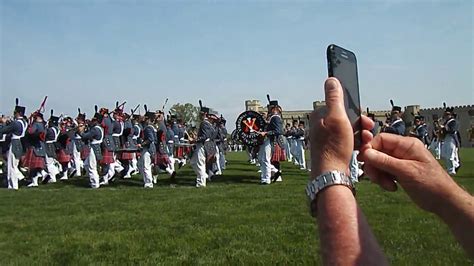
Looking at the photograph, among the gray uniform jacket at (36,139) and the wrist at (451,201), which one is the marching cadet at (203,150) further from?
the wrist at (451,201)

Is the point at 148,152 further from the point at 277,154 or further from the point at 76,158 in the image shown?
the point at 76,158

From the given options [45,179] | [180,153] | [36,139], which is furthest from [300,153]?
[36,139]

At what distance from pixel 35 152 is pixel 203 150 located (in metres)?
5.25

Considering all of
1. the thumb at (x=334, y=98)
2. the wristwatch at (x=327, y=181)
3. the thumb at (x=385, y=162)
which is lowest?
the wristwatch at (x=327, y=181)

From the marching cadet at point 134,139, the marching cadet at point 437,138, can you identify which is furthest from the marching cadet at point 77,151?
the marching cadet at point 437,138

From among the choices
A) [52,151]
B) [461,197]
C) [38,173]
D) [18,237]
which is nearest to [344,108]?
[461,197]

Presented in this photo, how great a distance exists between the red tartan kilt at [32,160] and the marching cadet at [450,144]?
12.9m

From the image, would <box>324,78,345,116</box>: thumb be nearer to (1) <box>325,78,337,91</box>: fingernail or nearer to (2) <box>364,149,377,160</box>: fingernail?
(1) <box>325,78,337,91</box>: fingernail

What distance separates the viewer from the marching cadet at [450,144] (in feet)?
56.5

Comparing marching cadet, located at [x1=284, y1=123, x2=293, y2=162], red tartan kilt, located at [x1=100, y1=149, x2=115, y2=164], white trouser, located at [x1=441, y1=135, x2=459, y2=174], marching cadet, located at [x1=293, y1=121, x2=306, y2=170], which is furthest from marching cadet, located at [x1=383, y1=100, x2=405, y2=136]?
red tartan kilt, located at [x1=100, y1=149, x2=115, y2=164]

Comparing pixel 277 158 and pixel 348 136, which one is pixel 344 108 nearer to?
pixel 348 136

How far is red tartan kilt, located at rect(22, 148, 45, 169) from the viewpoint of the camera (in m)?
16.0

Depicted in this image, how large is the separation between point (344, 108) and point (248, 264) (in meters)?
4.19

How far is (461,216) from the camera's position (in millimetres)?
1575
